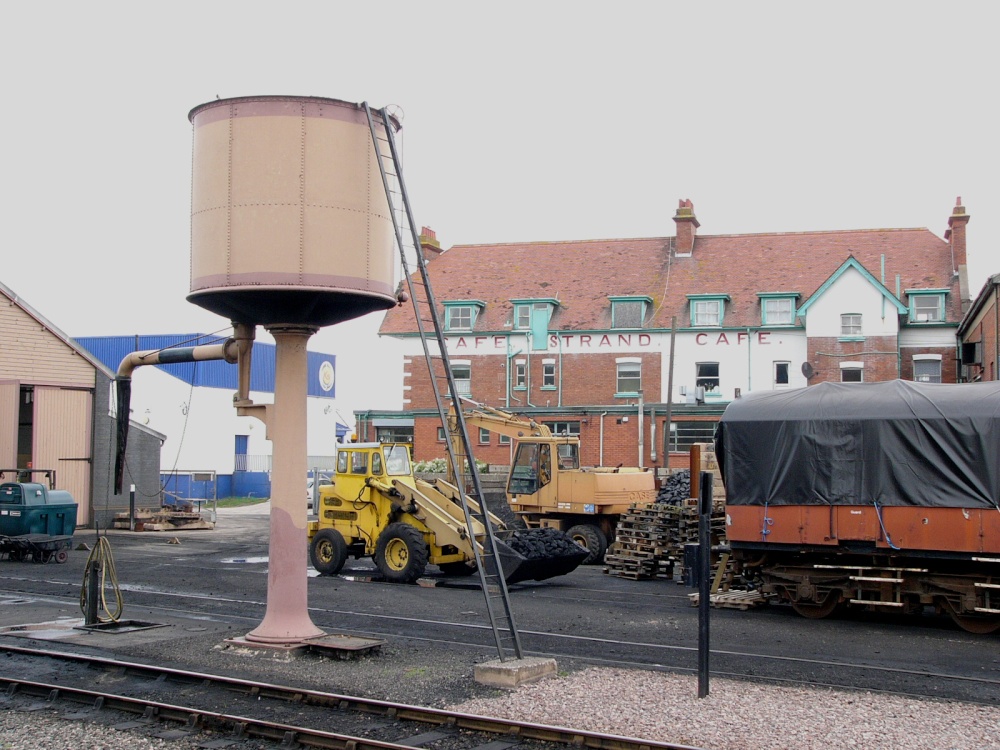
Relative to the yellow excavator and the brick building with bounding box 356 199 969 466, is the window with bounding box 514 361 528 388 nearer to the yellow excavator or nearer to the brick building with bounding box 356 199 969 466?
the brick building with bounding box 356 199 969 466

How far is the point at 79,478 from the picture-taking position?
Result: 3350 cm

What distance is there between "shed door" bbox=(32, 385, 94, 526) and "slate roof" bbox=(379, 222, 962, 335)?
19.5m

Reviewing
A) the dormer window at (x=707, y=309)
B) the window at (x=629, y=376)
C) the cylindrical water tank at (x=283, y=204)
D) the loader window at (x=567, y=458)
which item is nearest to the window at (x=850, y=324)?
the dormer window at (x=707, y=309)

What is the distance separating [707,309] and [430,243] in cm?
1471

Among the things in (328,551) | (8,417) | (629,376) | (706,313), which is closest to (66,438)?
(8,417)

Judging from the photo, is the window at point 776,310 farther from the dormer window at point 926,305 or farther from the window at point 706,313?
the dormer window at point 926,305

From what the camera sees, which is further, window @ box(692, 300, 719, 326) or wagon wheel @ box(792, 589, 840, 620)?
window @ box(692, 300, 719, 326)

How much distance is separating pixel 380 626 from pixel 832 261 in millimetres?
37706

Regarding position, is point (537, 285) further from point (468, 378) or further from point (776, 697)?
point (776, 697)

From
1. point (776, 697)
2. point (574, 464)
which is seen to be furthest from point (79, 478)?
point (776, 697)

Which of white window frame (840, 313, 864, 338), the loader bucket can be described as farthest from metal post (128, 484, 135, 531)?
white window frame (840, 313, 864, 338)

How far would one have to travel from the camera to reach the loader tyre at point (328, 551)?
22141 millimetres

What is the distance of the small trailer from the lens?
2462 centimetres

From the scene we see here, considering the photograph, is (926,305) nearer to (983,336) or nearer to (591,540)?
(983,336)
